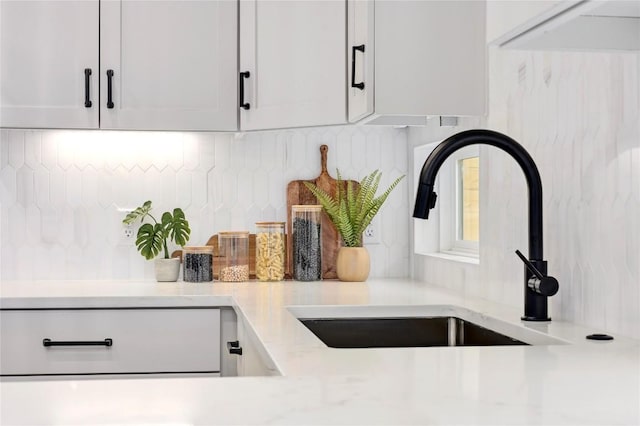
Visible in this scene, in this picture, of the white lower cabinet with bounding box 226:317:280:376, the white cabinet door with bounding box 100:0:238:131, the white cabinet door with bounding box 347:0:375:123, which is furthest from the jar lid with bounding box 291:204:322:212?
the white lower cabinet with bounding box 226:317:280:376

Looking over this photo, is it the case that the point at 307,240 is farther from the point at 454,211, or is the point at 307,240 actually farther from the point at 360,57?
the point at 360,57

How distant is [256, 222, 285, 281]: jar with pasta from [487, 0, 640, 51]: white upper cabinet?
1.98 m

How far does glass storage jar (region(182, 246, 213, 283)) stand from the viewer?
3107 mm

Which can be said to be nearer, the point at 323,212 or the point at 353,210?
the point at 353,210

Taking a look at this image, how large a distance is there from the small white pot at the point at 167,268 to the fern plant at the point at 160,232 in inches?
1.5

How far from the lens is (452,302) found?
2.41m

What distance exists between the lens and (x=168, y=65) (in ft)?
9.74

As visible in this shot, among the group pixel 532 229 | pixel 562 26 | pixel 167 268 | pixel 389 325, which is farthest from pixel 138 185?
pixel 562 26

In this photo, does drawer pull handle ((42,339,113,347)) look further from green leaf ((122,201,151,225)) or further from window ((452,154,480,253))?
window ((452,154,480,253))

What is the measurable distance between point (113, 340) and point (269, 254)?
0.74m

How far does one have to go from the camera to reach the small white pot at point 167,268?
313cm

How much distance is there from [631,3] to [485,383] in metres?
0.57

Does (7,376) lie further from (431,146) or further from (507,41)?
(507,41)

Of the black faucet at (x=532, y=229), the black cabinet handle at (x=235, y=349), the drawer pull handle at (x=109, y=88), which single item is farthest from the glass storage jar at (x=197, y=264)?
the black faucet at (x=532, y=229)
